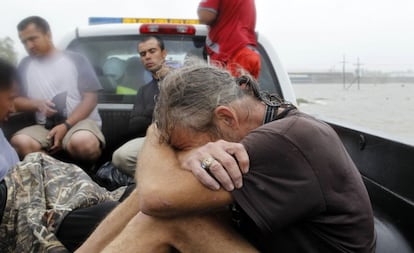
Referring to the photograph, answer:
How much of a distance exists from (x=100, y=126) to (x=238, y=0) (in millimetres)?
1398

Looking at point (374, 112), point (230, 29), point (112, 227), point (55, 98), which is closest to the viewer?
point (112, 227)

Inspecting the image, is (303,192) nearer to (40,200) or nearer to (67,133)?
(40,200)

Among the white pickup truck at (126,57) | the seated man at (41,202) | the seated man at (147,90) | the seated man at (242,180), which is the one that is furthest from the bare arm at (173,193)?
the seated man at (147,90)

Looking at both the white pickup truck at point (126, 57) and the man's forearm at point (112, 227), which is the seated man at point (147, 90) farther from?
the man's forearm at point (112, 227)

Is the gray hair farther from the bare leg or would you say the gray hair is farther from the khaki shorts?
the khaki shorts

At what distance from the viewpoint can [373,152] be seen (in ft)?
7.26

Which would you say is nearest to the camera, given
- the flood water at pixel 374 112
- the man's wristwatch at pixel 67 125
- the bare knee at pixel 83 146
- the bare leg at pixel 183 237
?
the bare leg at pixel 183 237

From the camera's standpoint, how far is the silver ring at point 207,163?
1386mm

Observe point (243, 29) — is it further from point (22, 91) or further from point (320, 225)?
point (320, 225)

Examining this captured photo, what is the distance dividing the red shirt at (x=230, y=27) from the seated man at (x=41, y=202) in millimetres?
1390

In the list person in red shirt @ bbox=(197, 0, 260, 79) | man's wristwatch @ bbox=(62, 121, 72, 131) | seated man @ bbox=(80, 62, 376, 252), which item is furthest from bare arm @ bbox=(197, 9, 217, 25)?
seated man @ bbox=(80, 62, 376, 252)

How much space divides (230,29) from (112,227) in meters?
1.99

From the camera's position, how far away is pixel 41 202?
223 cm

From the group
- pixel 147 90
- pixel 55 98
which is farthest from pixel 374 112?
pixel 55 98
